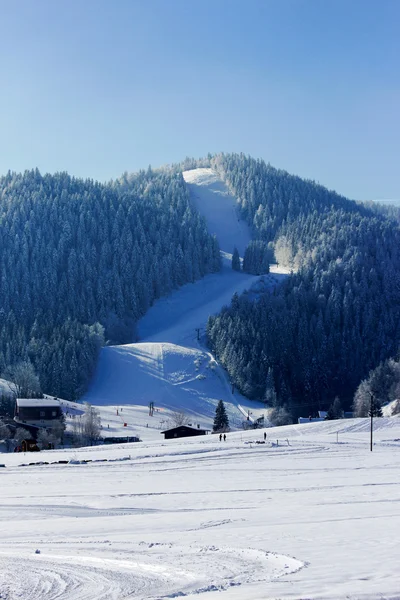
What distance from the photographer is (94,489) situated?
32438 mm

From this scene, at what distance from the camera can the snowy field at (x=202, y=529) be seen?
13.2 meters

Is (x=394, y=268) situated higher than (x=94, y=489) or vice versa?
(x=394, y=268)

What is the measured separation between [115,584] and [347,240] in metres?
186

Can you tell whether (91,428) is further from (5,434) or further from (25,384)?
(25,384)

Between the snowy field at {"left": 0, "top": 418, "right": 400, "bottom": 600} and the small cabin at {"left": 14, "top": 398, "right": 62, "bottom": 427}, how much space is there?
4191 centimetres

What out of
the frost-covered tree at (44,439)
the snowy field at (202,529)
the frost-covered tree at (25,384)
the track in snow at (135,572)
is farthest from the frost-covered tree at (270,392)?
the track in snow at (135,572)

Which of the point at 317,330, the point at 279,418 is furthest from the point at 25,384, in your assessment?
the point at 317,330

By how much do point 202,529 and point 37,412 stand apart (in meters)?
70.3

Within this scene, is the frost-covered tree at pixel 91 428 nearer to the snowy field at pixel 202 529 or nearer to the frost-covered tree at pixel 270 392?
the snowy field at pixel 202 529

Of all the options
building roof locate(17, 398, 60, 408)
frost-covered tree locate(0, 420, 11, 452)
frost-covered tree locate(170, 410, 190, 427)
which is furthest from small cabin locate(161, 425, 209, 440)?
frost-covered tree locate(0, 420, 11, 452)

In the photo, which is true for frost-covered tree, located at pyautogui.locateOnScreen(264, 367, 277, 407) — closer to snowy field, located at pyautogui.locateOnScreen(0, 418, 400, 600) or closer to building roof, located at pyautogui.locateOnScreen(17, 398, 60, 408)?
building roof, located at pyautogui.locateOnScreen(17, 398, 60, 408)

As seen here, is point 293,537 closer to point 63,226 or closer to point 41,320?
point 41,320

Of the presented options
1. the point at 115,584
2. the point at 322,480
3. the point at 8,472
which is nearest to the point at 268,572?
the point at 115,584

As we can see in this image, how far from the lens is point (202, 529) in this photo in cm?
2061
